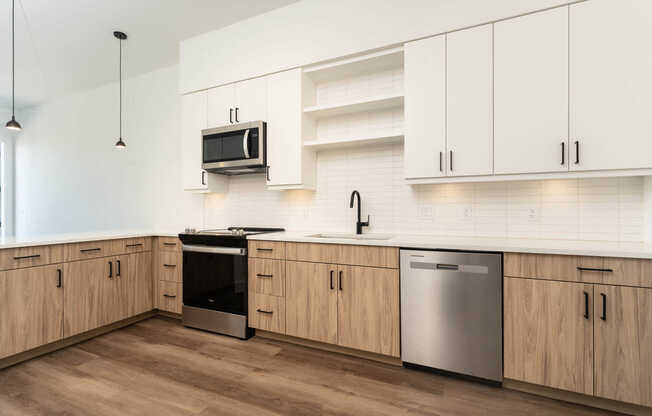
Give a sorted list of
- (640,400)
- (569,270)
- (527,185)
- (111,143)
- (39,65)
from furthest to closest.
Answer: (111,143)
(39,65)
(527,185)
(569,270)
(640,400)

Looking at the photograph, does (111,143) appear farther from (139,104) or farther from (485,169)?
(485,169)

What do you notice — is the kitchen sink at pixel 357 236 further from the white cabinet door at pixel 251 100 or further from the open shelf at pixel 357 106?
the white cabinet door at pixel 251 100

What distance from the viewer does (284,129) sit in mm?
2973

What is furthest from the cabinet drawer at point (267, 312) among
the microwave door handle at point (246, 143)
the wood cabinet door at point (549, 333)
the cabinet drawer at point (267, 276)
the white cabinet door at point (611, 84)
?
the white cabinet door at point (611, 84)

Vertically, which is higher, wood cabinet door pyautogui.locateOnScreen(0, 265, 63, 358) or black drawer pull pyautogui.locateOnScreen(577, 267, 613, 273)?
black drawer pull pyautogui.locateOnScreen(577, 267, 613, 273)

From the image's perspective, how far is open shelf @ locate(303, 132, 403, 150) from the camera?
262 cm

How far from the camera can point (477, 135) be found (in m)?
2.25

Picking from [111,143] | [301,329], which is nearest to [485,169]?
[301,329]

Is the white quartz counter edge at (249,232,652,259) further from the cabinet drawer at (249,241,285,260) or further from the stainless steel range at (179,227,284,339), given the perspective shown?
the stainless steel range at (179,227,284,339)

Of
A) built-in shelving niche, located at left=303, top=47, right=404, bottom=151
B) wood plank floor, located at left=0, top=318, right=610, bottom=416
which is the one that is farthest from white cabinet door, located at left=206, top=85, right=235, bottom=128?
wood plank floor, located at left=0, top=318, right=610, bottom=416

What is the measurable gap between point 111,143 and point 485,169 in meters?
5.17

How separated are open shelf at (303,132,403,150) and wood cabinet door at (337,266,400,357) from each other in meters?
1.09

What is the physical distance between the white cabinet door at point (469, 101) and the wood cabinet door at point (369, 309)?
3.21ft

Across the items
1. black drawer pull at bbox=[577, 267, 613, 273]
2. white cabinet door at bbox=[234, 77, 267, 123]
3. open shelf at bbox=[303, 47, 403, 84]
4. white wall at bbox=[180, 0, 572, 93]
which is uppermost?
white wall at bbox=[180, 0, 572, 93]
